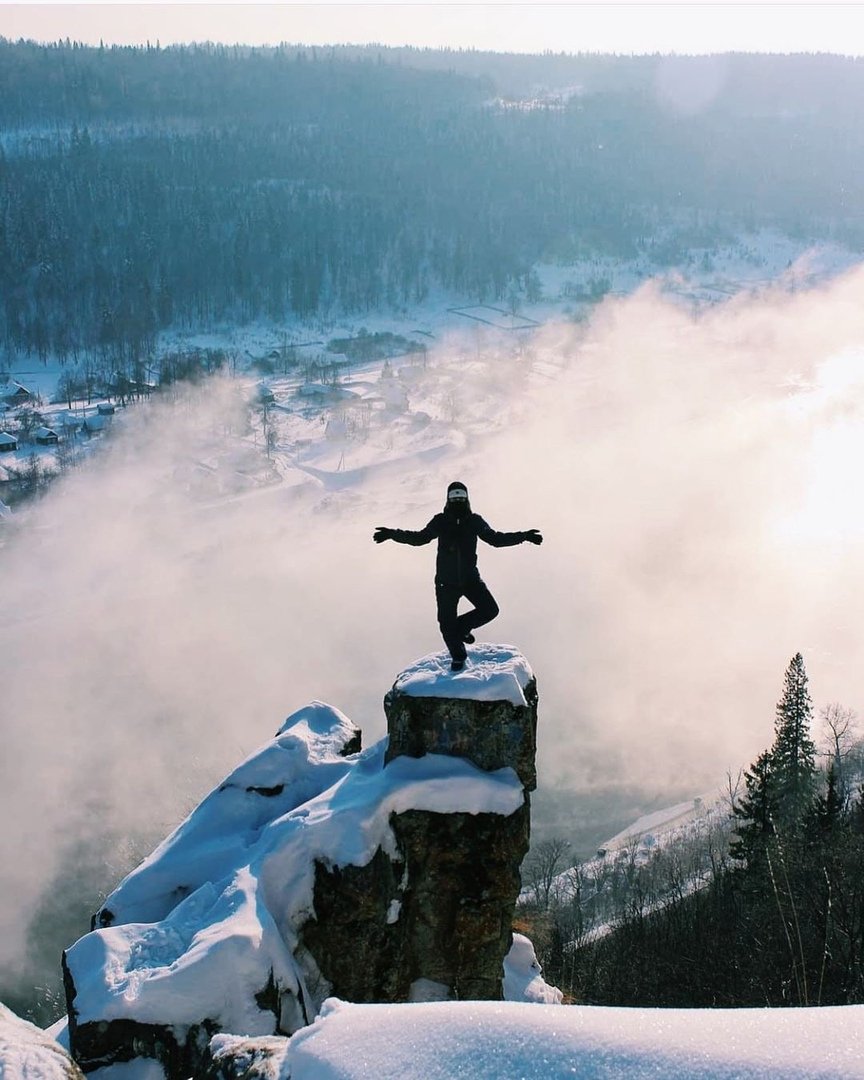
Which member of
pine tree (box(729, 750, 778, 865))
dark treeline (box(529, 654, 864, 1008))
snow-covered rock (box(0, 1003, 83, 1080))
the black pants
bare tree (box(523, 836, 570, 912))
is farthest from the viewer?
bare tree (box(523, 836, 570, 912))

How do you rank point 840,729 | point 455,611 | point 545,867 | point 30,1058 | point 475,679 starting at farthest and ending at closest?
point 840,729 < point 545,867 < point 455,611 < point 475,679 < point 30,1058

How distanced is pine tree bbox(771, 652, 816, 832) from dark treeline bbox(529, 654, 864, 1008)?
0.05 m

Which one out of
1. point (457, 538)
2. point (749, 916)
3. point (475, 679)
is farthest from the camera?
point (749, 916)

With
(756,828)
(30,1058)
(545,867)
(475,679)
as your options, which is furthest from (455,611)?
(545,867)

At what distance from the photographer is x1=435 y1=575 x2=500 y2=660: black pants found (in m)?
15.1

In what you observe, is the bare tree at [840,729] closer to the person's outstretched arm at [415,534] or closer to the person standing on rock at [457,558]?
the person standing on rock at [457,558]

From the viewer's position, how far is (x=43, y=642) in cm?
7644

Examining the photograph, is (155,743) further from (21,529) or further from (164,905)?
(164,905)

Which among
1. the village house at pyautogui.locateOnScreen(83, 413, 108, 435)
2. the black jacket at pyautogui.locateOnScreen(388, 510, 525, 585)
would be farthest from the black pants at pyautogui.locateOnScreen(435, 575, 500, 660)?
the village house at pyautogui.locateOnScreen(83, 413, 108, 435)

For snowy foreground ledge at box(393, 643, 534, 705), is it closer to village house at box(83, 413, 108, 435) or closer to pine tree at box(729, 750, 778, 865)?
pine tree at box(729, 750, 778, 865)

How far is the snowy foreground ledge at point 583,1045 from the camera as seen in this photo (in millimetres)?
6469

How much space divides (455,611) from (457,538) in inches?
43.8

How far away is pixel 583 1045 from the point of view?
677cm

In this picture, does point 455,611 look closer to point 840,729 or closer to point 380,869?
point 380,869
